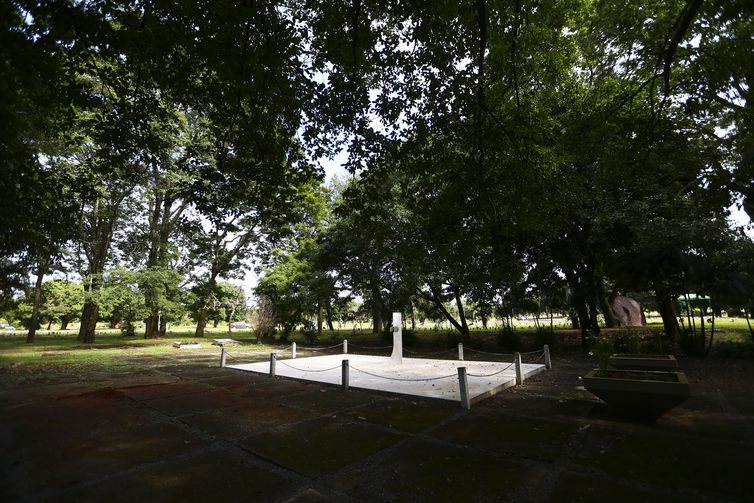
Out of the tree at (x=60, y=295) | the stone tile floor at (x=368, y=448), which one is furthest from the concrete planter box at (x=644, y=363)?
the tree at (x=60, y=295)

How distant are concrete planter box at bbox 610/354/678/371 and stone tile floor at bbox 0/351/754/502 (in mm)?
815

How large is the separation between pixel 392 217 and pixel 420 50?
10851 millimetres

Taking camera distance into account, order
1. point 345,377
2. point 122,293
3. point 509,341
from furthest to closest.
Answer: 1. point 122,293
2. point 509,341
3. point 345,377

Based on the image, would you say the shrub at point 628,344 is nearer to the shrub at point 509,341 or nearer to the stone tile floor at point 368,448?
the stone tile floor at point 368,448

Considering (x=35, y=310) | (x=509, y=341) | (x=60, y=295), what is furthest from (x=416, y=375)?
(x=60, y=295)

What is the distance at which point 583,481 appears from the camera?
4012 millimetres

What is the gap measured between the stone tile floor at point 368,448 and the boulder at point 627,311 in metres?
17.4

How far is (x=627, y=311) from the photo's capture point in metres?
24.4

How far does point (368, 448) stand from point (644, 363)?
671 cm

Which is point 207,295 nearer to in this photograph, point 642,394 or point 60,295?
point 60,295

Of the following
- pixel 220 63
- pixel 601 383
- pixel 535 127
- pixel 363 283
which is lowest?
pixel 601 383

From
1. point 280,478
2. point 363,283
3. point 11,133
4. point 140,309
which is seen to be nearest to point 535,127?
point 280,478

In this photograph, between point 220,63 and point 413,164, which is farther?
point 413,164

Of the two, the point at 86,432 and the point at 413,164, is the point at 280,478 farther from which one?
the point at 413,164
